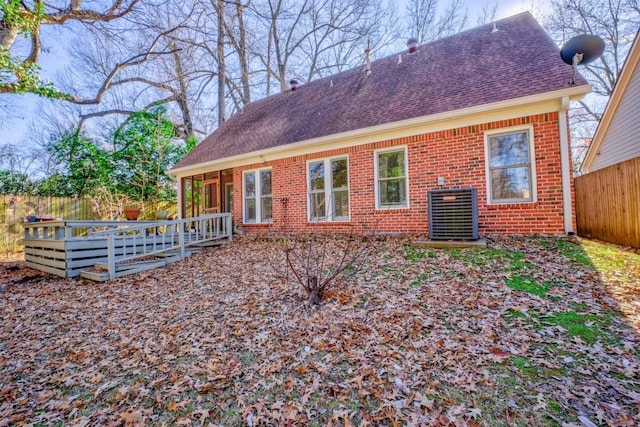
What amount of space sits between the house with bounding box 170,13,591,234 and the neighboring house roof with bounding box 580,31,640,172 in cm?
311

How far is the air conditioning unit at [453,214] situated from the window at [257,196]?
5.12 metres

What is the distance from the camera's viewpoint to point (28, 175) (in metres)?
12.0

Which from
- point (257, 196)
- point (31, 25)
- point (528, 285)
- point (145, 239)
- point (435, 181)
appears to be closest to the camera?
point (528, 285)

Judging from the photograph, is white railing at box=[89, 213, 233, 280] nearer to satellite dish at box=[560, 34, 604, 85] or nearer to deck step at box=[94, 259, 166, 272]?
deck step at box=[94, 259, 166, 272]

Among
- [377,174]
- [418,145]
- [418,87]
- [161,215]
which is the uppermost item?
[418,87]

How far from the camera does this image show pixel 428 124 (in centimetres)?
677

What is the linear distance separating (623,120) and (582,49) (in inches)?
214

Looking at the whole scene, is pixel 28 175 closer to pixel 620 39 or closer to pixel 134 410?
pixel 134 410

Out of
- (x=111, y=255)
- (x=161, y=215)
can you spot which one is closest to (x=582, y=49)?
(x=111, y=255)

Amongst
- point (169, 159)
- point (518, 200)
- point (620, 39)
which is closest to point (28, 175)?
point (169, 159)

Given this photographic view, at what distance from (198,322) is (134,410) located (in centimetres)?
136

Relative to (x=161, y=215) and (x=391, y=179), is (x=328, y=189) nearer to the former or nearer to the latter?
(x=391, y=179)

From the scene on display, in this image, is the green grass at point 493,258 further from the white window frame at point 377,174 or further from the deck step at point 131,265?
the deck step at point 131,265

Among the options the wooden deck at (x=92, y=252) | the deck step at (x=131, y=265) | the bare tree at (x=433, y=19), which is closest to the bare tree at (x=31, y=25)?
the wooden deck at (x=92, y=252)
